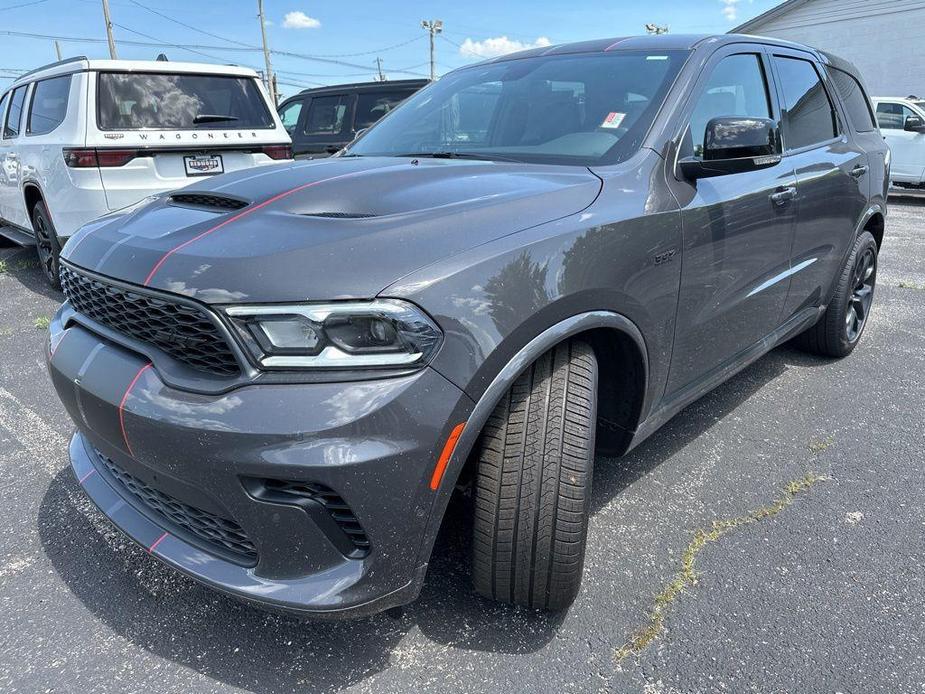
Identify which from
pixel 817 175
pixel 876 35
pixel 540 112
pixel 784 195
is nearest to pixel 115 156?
pixel 540 112

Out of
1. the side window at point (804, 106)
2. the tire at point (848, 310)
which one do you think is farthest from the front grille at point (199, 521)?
the tire at point (848, 310)

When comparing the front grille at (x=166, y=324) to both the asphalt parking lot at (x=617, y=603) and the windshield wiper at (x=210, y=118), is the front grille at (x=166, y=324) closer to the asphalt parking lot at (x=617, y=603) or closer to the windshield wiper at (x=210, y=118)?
the asphalt parking lot at (x=617, y=603)

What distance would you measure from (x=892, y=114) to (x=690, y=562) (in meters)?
12.3

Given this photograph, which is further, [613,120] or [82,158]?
[82,158]

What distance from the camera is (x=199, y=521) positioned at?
68.2 inches

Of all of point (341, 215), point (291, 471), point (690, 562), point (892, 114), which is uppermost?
point (341, 215)

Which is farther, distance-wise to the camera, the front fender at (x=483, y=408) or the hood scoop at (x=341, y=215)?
the hood scoop at (x=341, y=215)

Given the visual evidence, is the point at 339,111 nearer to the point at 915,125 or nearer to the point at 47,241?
the point at 47,241

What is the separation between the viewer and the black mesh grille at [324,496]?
58.6 inches

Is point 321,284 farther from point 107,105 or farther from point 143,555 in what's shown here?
point 107,105

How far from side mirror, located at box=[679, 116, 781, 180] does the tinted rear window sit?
14.6 feet

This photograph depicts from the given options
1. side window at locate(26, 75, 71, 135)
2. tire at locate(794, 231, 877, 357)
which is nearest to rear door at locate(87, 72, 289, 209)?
side window at locate(26, 75, 71, 135)

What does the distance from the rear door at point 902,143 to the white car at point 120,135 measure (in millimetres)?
10665

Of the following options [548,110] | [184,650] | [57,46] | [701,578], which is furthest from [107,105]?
[57,46]
